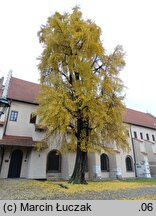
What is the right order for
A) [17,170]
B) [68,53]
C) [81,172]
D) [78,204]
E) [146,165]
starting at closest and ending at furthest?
1. [78,204]
2. [81,172]
3. [68,53]
4. [17,170]
5. [146,165]

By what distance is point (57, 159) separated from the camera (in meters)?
18.3

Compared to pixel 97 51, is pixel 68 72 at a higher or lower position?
lower

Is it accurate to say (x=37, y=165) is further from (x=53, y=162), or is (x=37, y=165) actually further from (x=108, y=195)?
(x=108, y=195)

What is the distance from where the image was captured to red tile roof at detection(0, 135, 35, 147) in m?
14.6

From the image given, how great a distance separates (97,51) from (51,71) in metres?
4.49

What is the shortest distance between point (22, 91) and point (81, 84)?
1057cm

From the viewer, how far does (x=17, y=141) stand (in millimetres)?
15359

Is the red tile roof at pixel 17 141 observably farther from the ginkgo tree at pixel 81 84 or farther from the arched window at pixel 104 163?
the arched window at pixel 104 163

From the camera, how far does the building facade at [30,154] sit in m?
15.6

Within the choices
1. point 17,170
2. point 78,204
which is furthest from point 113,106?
point 17,170

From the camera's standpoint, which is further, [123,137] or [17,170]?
[17,170]

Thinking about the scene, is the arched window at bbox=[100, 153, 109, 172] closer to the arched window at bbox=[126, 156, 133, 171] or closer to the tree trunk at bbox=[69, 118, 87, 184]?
the arched window at bbox=[126, 156, 133, 171]

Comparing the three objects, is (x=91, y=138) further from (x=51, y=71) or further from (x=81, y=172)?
(x=51, y=71)

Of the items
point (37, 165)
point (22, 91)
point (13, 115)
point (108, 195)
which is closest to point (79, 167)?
point (37, 165)
